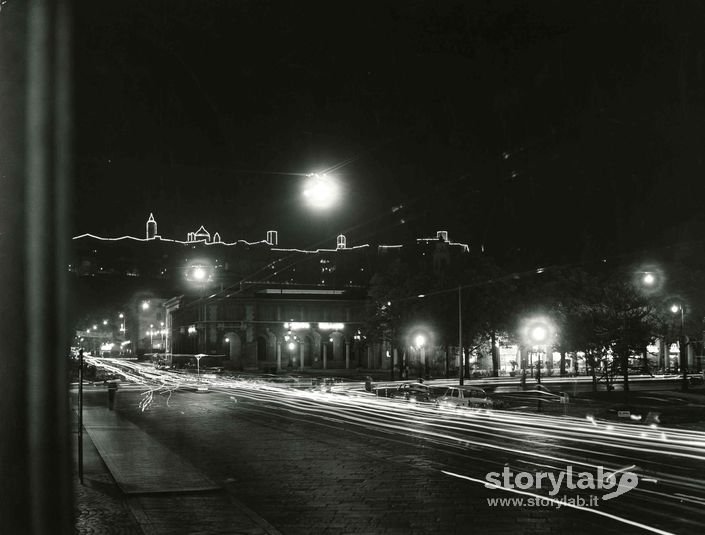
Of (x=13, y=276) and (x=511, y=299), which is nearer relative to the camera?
(x=13, y=276)

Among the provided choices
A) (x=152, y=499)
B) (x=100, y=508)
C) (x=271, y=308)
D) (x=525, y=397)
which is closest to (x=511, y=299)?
(x=525, y=397)

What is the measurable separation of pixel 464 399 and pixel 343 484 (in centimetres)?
2105

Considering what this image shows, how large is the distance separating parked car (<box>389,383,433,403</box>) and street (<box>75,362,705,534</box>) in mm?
6255

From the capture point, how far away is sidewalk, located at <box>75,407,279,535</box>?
32.8 feet

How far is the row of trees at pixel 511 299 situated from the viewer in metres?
50.4

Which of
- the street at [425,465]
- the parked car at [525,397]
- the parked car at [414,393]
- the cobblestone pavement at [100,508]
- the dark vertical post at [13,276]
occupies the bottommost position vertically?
the parked car at [525,397]

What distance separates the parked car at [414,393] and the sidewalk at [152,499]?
20515mm

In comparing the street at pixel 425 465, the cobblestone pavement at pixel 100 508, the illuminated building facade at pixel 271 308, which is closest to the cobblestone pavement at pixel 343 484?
the street at pixel 425 465

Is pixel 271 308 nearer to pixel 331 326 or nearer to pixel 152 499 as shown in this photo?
pixel 331 326

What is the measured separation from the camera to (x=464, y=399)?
111 feet

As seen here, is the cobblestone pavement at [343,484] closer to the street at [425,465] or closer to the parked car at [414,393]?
the street at [425,465]

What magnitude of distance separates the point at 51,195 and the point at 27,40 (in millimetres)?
628

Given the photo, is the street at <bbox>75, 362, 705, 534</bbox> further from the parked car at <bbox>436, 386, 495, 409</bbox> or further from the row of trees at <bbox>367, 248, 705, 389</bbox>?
the row of trees at <bbox>367, 248, 705, 389</bbox>

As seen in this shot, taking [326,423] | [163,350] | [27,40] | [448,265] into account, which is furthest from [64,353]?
[163,350]
